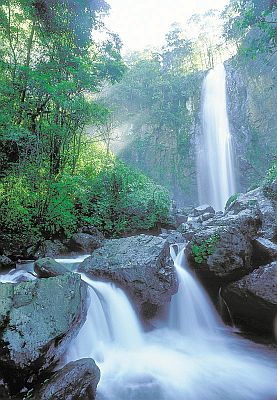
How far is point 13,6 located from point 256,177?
20123 millimetres

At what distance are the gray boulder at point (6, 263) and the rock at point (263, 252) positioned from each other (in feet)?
19.0

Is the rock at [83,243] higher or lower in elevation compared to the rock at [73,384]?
higher

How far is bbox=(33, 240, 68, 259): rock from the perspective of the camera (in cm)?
854

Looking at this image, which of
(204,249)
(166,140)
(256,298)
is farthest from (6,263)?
(166,140)

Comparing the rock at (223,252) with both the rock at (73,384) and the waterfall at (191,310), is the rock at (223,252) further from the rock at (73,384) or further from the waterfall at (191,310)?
the rock at (73,384)

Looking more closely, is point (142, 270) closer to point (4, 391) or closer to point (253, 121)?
point (4, 391)

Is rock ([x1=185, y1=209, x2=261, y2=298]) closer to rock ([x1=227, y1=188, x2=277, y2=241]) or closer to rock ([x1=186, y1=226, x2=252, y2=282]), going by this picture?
rock ([x1=186, y1=226, x2=252, y2=282])

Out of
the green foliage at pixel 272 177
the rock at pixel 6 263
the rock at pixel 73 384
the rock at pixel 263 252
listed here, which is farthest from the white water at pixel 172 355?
the green foliage at pixel 272 177

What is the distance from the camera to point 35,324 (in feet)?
12.6

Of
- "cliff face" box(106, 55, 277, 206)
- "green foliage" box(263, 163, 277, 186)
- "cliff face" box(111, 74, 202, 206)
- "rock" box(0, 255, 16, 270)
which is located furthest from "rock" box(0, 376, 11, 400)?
"cliff face" box(111, 74, 202, 206)

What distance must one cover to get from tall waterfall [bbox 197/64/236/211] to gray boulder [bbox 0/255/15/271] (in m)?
18.7

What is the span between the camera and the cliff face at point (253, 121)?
951 inches

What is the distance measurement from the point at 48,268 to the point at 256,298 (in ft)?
13.4

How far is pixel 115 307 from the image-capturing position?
5.98 metres
